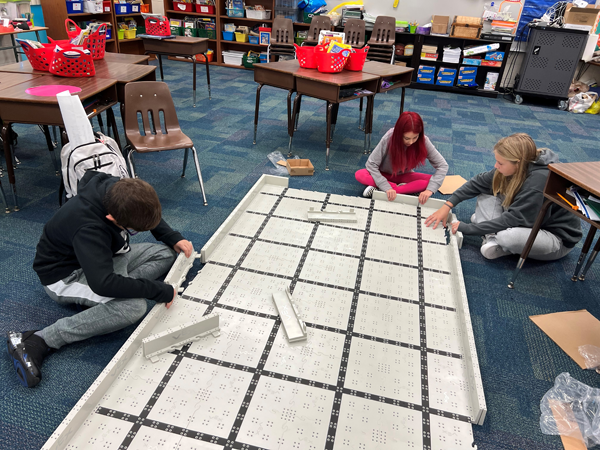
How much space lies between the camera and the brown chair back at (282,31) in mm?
6068

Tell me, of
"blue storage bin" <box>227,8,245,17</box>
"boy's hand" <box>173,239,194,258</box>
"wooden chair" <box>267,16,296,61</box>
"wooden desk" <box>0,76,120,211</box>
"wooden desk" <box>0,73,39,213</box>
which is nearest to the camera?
"boy's hand" <box>173,239,194,258</box>

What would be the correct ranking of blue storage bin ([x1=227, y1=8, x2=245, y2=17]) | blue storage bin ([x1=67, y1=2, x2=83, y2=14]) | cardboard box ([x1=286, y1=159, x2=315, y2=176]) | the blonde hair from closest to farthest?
1. the blonde hair
2. cardboard box ([x1=286, y1=159, x2=315, y2=176])
3. blue storage bin ([x1=67, y1=2, x2=83, y2=14])
4. blue storage bin ([x1=227, y1=8, x2=245, y2=17])

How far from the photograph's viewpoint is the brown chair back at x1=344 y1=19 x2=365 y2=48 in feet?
18.8

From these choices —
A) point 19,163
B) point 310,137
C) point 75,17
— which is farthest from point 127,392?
point 75,17

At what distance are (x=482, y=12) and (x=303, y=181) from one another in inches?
196

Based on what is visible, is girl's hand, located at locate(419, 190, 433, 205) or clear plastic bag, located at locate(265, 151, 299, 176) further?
clear plastic bag, located at locate(265, 151, 299, 176)

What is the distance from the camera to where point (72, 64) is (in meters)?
2.85

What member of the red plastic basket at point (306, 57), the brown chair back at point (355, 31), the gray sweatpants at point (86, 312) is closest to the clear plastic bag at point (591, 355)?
the gray sweatpants at point (86, 312)

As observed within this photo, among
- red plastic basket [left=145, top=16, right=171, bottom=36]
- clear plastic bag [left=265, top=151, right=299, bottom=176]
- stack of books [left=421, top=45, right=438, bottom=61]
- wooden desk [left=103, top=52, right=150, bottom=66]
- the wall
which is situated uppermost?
the wall

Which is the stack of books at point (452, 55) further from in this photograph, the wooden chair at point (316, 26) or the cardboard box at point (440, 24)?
the wooden chair at point (316, 26)

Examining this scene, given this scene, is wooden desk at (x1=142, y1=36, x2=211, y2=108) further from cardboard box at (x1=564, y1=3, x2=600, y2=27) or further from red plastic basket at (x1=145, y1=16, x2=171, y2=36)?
cardboard box at (x1=564, y1=3, x2=600, y2=27)

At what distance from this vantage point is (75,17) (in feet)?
19.0

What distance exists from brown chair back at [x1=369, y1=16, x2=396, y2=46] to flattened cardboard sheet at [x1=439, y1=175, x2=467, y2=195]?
11.4 ft

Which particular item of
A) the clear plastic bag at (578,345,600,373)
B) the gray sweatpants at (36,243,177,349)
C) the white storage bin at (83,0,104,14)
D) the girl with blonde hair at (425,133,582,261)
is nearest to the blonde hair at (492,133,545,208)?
the girl with blonde hair at (425,133,582,261)
